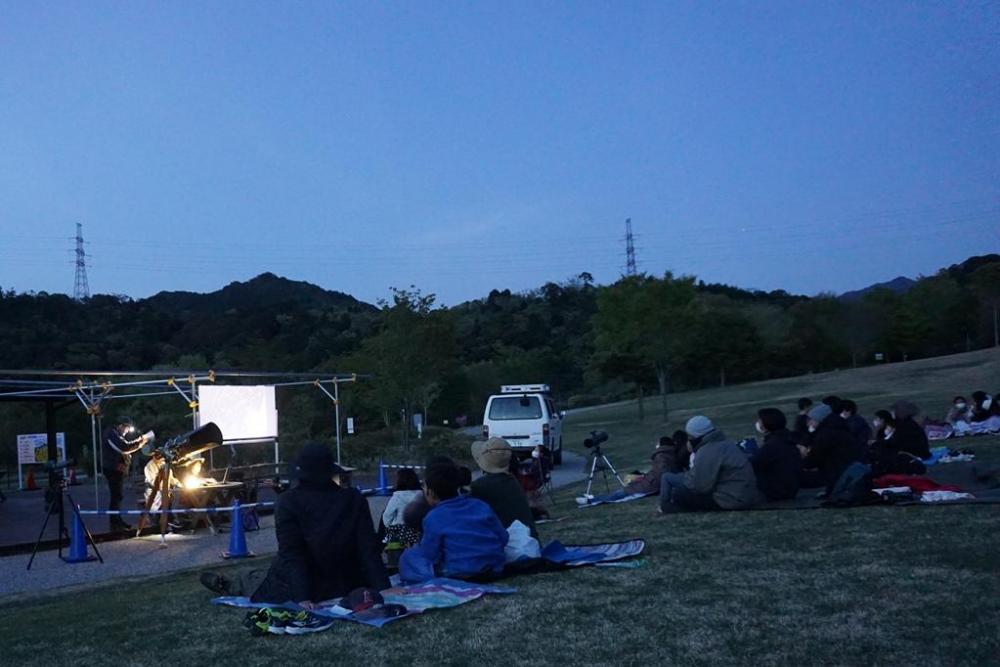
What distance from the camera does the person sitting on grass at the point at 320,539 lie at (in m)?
6.04

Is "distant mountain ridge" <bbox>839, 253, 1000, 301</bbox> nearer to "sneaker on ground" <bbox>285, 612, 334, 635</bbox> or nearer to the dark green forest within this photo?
the dark green forest

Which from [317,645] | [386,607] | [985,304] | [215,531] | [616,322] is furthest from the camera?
A: [985,304]

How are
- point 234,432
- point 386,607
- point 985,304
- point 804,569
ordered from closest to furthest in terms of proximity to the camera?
1. point 386,607
2. point 804,569
3. point 234,432
4. point 985,304

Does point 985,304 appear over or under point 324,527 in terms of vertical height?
over

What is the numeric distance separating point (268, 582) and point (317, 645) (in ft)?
3.78

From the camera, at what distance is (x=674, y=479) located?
36.1ft

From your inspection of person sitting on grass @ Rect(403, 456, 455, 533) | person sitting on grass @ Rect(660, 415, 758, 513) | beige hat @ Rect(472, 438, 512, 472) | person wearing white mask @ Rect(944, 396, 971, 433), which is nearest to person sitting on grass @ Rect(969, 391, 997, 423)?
person wearing white mask @ Rect(944, 396, 971, 433)

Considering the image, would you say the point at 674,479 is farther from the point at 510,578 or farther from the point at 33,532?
the point at 33,532

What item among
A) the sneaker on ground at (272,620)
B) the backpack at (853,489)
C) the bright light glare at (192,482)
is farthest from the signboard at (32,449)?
the sneaker on ground at (272,620)

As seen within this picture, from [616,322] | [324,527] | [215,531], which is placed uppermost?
[616,322]

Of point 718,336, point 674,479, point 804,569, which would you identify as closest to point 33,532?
point 674,479

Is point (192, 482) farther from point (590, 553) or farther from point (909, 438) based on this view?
point (909, 438)

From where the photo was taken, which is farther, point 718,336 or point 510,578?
point 718,336

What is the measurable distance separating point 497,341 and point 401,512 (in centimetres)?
6518
